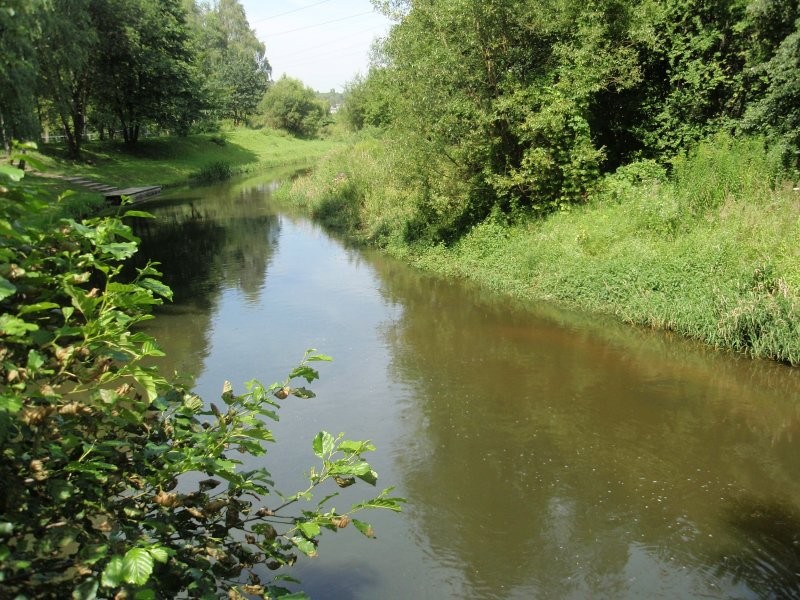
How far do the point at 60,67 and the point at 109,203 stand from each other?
621 centimetres

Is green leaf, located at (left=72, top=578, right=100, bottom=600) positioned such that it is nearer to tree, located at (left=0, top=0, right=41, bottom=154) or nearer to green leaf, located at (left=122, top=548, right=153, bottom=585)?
green leaf, located at (left=122, top=548, right=153, bottom=585)

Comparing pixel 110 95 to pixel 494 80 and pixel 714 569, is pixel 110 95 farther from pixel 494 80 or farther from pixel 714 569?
pixel 714 569

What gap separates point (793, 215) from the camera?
11.3 metres

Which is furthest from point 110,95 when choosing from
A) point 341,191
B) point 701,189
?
point 701,189

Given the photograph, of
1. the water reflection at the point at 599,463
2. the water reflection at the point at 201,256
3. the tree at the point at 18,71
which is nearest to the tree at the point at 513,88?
the water reflection at the point at 599,463

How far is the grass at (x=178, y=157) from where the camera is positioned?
33750mm

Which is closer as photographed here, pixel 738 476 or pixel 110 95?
pixel 738 476

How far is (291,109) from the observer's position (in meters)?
69.2

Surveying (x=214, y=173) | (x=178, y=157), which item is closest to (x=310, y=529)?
(x=214, y=173)

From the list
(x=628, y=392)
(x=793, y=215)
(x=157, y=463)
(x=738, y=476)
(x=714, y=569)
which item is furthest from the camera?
(x=793, y=215)

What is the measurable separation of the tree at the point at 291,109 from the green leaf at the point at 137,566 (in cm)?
7062

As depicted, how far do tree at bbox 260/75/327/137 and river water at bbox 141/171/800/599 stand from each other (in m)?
58.3

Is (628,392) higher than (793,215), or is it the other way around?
(793,215)

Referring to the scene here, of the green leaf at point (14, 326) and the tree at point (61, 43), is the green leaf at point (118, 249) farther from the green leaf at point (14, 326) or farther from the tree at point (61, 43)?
the tree at point (61, 43)
